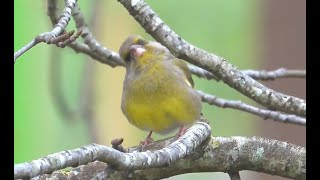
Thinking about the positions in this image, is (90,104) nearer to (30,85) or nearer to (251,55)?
(30,85)

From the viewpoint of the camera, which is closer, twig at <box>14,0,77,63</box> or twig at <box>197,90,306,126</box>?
twig at <box>14,0,77,63</box>

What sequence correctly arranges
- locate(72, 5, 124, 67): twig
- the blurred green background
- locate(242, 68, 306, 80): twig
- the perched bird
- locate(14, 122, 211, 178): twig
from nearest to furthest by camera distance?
locate(14, 122, 211, 178): twig < the perched bird < locate(72, 5, 124, 67): twig < locate(242, 68, 306, 80): twig < the blurred green background

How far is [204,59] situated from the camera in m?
2.97

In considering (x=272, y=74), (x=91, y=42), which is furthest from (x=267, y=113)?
(x=91, y=42)

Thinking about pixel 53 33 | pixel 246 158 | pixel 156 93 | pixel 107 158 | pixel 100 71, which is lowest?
pixel 107 158

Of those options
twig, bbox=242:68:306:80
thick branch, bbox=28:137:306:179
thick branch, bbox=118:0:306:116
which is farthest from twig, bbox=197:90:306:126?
thick branch, bbox=28:137:306:179

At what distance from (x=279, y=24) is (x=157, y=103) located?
2.67m

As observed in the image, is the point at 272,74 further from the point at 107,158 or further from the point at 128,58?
the point at 107,158

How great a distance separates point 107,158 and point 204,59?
3.69 ft

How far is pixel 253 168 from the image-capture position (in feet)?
8.77

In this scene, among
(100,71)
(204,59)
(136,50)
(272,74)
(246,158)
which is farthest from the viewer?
(100,71)

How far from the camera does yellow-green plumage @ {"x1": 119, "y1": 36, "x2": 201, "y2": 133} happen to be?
3291 millimetres

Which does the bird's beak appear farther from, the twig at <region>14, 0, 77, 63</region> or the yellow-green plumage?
the twig at <region>14, 0, 77, 63</region>
